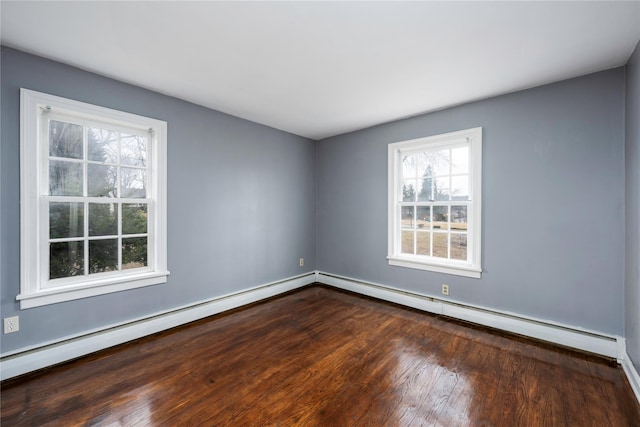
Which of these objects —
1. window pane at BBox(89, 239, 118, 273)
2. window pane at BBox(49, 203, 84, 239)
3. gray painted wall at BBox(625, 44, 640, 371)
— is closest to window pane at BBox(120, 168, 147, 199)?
window pane at BBox(49, 203, 84, 239)

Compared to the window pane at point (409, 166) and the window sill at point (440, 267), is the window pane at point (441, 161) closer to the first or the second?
the window pane at point (409, 166)

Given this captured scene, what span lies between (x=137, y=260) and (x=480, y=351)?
3437mm

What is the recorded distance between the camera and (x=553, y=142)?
8.29ft

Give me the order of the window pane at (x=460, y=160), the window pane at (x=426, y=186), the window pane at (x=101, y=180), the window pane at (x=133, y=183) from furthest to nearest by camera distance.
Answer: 1. the window pane at (x=426, y=186)
2. the window pane at (x=460, y=160)
3. the window pane at (x=133, y=183)
4. the window pane at (x=101, y=180)

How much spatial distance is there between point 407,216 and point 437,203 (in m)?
0.44

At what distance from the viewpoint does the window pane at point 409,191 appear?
3.57 m

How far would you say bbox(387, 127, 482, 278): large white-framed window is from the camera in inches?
118

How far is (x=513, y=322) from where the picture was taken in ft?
8.91

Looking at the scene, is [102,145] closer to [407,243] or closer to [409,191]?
[409,191]

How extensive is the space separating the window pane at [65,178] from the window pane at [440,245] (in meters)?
3.78

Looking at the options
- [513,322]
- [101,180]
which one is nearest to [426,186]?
[513,322]

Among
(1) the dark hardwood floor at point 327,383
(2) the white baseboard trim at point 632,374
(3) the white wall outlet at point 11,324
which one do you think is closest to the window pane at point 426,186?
(1) the dark hardwood floor at point 327,383

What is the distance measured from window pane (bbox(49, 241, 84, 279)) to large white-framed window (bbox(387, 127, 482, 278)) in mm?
3394

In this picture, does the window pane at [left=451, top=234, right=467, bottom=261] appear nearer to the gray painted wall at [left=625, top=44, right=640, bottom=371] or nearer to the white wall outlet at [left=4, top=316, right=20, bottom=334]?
the gray painted wall at [left=625, top=44, right=640, bottom=371]
